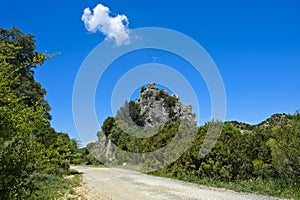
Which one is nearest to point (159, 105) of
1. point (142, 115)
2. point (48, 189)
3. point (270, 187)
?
point (142, 115)

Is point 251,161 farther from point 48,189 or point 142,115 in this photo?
point 142,115

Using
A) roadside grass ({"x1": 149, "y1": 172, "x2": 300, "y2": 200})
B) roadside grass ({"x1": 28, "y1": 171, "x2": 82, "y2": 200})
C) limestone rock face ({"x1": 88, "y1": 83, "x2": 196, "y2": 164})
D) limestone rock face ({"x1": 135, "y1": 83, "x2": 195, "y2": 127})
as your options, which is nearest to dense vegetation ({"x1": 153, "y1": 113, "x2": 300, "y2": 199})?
roadside grass ({"x1": 149, "y1": 172, "x2": 300, "y2": 200})

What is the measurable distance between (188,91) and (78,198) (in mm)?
11090

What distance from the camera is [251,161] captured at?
14625 millimetres

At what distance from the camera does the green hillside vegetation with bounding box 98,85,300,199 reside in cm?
1162

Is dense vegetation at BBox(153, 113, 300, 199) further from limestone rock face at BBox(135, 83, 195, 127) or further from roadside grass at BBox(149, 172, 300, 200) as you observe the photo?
limestone rock face at BBox(135, 83, 195, 127)

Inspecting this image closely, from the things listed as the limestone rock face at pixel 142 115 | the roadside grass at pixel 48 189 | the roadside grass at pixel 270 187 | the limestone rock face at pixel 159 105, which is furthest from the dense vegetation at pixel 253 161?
the limestone rock face at pixel 159 105

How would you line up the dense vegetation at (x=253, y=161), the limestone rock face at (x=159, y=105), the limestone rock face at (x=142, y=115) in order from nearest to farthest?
the dense vegetation at (x=253, y=161) < the limestone rock face at (x=142, y=115) < the limestone rock face at (x=159, y=105)

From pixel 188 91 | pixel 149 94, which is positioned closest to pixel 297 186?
pixel 188 91

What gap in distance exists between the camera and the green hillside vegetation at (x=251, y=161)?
38.1 ft

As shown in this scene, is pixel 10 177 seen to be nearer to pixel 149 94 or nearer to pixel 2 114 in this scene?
pixel 2 114

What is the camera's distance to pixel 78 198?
32.8ft

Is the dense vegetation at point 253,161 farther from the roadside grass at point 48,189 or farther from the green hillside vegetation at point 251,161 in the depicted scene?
the roadside grass at point 48,189

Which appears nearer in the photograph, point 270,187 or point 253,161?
point 270,187
